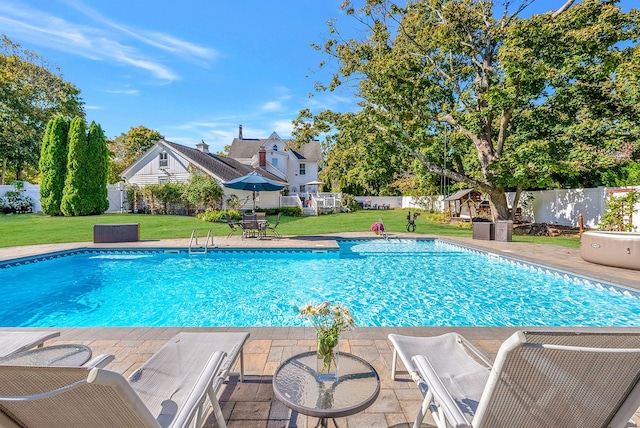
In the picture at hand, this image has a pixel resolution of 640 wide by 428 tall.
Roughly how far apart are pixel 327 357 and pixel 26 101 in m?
36.7

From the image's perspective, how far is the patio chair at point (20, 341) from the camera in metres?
2.64

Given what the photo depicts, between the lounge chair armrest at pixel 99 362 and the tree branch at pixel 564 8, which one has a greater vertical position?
Result: the tree branch at pixel 564 8

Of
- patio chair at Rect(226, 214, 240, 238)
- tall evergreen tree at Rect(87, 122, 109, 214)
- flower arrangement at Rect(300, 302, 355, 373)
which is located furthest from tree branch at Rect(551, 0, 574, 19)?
tall evergreen tree at Rect(87, 122, 109, 214)

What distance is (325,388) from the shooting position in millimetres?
2023

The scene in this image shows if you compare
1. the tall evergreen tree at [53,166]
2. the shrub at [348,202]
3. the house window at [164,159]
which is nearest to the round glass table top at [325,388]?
the tall evergreen tree at [53,166]

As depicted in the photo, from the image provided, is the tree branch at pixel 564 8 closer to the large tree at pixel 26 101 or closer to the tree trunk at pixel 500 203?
the tree trunk at pixel 500 203

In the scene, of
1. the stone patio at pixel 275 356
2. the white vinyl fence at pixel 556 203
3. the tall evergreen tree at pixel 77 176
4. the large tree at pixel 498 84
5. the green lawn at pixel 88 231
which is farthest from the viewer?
the tall evergreen tree at pixel 77 176

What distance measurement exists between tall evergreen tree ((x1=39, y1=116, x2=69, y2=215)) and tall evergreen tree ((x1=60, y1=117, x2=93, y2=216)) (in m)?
0.59

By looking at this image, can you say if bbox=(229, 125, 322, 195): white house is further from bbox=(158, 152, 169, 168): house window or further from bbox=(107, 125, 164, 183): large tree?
bbox=(107, 125, 164, 183): large tree

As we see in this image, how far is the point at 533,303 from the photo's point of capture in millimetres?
6199

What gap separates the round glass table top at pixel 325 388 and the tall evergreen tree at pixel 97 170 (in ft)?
77.0

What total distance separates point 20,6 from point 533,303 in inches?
704

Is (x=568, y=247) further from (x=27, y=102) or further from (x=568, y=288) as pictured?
(x=27, y=102)

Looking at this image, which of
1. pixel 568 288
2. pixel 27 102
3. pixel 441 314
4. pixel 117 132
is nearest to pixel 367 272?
pixel 441 314
